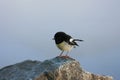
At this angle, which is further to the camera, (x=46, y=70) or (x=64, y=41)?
(x=64, y=41)

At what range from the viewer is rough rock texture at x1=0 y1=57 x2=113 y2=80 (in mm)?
28594

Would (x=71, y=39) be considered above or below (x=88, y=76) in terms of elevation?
above

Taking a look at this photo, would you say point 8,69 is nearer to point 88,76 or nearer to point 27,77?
point 27,77

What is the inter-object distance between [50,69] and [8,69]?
9.77ft

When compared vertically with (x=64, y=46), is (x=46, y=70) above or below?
below

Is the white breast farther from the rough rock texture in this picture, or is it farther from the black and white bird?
the rough rock texture

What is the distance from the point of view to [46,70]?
2867 cm

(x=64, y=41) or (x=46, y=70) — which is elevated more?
(x=64, y=41)

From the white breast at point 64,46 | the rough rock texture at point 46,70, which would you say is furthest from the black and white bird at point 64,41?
the rough rock texture at point 46,70

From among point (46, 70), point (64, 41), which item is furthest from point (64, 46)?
point (46, 70)

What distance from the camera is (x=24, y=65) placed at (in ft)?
99.1

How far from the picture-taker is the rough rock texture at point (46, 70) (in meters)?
28.6

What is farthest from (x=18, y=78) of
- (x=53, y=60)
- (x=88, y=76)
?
(x=88, y=76)

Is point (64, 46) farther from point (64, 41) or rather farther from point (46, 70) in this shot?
point (46, 70)
